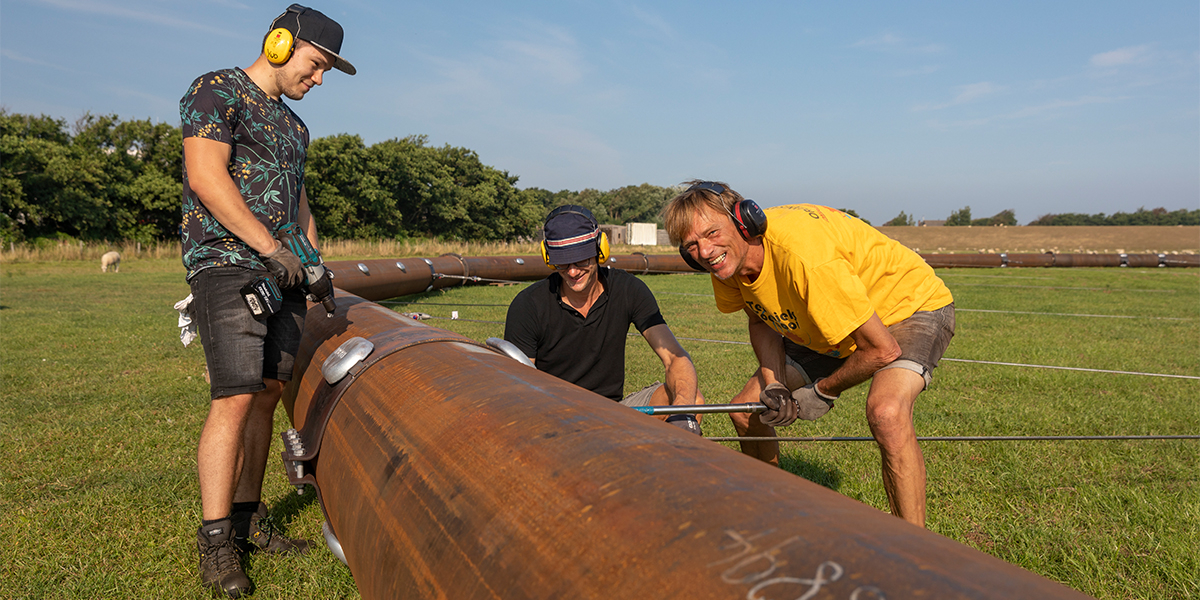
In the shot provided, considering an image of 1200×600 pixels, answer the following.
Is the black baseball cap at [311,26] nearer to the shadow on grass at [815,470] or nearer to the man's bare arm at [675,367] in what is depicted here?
the man's bare arm at [675,367]

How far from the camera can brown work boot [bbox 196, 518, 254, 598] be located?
2715 mm

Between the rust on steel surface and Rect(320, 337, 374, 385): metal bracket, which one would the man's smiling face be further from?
Rect(320, 337, 374, 385): metal bracket

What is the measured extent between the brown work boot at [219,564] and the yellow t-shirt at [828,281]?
238cm

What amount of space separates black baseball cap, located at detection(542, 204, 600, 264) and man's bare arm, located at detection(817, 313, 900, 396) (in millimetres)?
1268

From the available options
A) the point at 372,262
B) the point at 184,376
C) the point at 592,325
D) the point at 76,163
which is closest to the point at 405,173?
the point at 76,163

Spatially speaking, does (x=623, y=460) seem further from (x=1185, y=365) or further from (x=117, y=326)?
(x=117, y=326)

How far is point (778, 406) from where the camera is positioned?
3203 mm

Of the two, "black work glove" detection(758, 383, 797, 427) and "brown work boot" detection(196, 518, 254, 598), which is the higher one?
"black work glove" detection(758, 383, 797, 427)

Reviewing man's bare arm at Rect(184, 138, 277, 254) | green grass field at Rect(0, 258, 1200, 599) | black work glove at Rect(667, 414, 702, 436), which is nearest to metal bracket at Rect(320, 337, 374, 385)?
man's bare arm at Rect(184, 138, 277, 254)

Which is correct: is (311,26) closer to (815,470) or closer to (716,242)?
(716,242)

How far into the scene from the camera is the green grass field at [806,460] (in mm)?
2945

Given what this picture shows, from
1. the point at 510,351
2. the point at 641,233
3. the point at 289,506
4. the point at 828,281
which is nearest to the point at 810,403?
the point at 828,281

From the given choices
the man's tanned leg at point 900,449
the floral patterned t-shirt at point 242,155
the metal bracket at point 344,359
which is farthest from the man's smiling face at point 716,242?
the floral patterned t-shirt at point 242,155

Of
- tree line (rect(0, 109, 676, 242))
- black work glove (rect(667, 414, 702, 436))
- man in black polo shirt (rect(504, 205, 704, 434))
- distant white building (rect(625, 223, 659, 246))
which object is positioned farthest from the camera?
distant white building (rect(625, 223, 659, 246))
